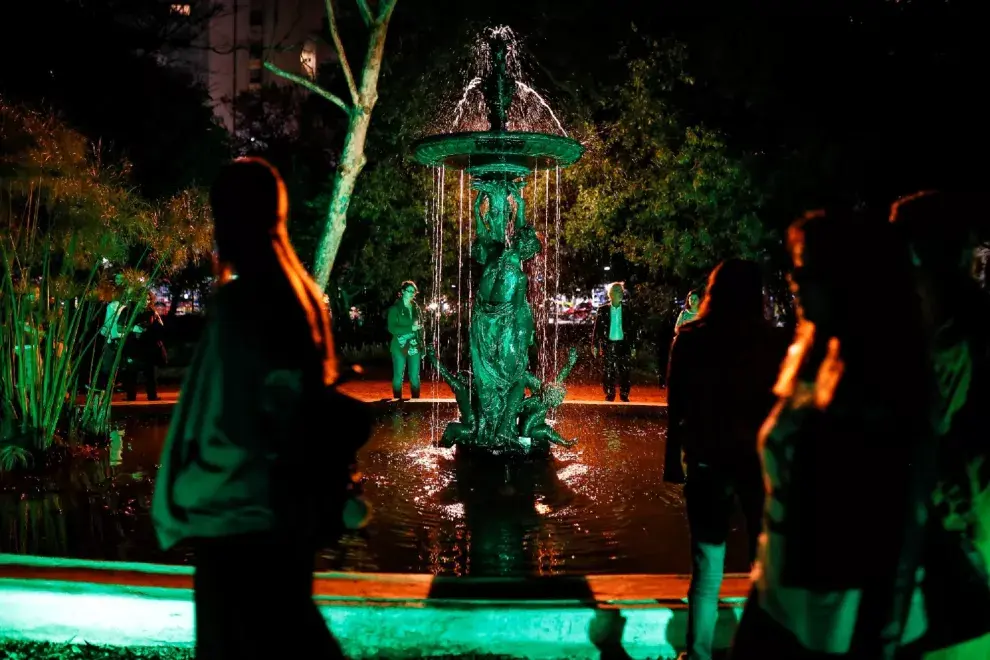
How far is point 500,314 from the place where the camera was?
329 inches

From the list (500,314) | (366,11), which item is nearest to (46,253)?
(500,314)

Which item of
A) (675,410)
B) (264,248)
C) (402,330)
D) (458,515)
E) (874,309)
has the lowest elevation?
(458,515)

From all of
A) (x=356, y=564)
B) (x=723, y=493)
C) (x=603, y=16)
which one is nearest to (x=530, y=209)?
(x=603, y=16)

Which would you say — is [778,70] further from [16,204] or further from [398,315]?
[16,204]

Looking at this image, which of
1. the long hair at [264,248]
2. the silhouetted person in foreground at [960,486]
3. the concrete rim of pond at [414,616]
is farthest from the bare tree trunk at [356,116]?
the silhouetted person in foreground at [960,486]

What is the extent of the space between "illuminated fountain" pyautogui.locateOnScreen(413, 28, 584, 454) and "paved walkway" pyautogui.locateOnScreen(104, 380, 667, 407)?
14.6ft

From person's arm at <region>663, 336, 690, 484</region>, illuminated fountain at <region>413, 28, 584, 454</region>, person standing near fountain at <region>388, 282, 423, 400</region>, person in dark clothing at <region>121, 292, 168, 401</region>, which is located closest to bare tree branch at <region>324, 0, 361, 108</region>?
person standing near fountain at <region>388, 282, 423, 400</region>

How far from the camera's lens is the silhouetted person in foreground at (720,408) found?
133 inches

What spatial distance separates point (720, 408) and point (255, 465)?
6.28ft

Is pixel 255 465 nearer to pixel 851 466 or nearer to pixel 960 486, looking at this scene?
pixel 851 466

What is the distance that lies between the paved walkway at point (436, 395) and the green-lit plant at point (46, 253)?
412 centimetres

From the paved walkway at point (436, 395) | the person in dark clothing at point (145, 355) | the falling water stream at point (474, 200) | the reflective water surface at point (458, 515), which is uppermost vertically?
the falling water stream at point (474, 200)

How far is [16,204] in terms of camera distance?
26.8ft

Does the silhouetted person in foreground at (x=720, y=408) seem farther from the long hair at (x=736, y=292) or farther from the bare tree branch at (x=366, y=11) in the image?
the bare tree branch at (x=366, y=11)
